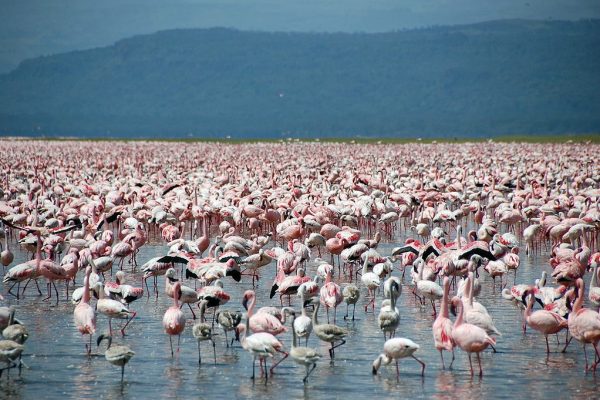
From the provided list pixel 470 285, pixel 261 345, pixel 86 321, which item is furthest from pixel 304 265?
pixel 261 345

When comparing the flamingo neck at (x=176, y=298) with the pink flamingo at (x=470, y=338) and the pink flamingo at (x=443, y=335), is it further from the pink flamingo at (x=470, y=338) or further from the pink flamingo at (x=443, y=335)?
the pink flamingo at (x=470, y=338)

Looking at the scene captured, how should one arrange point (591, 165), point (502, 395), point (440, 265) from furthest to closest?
point (591, 165) → point (440, 265) → point (502, 395)

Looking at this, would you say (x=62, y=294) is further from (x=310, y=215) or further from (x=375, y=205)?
(x=375, y=205)

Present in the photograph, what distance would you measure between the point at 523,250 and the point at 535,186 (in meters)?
7.59

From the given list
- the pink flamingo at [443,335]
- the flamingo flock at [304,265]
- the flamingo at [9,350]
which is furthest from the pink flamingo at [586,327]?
the flamingo at [9,350]

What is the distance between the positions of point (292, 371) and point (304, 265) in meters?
5.79

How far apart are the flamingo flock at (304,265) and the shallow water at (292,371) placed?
0.42 ft

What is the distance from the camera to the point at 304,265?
14.8 metres

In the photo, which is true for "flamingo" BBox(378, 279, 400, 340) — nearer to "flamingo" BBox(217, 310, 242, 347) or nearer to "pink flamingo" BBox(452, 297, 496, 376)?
"pink flamingo" BBox(452, 297, 496, 376)

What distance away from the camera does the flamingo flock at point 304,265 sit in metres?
9.27

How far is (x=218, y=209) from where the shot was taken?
60.7 ft

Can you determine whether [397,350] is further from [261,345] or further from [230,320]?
[230,320]

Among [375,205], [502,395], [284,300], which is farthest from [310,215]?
[502,395]

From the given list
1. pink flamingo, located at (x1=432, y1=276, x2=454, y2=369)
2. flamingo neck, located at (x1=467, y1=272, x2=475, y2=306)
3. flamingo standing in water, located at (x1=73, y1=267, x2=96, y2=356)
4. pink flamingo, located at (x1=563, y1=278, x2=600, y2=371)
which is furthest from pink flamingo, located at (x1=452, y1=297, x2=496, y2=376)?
flamingo standing in water, located at (x1=73, y1=267, x2=96, y2=356)
